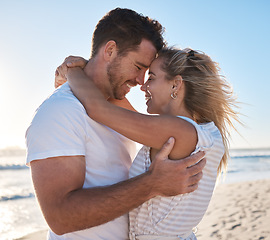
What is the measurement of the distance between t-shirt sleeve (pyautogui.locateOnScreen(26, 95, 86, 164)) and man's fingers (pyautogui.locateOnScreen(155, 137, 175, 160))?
0.47 metres

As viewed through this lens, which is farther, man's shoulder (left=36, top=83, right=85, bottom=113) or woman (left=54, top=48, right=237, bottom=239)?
woman (left=54, top=48, right=237, bottom=239)

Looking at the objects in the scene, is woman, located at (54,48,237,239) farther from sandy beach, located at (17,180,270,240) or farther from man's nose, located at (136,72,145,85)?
sandy beach, located at (17,180,270,240)

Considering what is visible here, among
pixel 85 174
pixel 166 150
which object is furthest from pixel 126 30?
pixel 85 174

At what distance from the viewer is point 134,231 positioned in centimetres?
210

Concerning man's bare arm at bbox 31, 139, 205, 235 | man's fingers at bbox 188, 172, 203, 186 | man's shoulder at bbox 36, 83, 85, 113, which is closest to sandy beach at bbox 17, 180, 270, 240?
man's fingers at bbox 188, 172, 203, 186

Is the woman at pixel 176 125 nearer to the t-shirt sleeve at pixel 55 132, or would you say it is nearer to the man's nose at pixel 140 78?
the t-shirt sleeve at pixel 55 132

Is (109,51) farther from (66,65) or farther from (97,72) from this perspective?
(66,65)

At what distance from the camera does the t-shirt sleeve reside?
5.74 ft

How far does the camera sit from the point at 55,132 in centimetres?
179

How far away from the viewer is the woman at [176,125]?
2014mm

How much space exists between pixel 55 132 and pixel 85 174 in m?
0.36

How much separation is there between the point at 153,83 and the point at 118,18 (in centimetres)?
73

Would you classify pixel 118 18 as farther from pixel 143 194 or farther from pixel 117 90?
pixel 143 194

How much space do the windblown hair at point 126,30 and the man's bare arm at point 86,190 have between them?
1.19 metres
